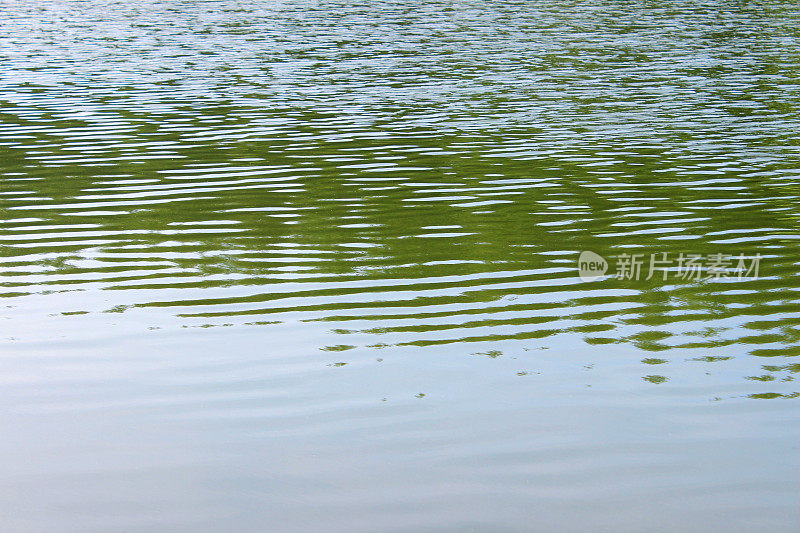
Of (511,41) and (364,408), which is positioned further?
(511,41)

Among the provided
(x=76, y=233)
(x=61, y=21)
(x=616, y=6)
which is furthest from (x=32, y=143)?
(x=616, y=6)

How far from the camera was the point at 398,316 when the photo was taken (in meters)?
10.3

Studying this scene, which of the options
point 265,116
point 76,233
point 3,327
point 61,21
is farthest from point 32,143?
point 61,21

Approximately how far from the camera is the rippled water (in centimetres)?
695

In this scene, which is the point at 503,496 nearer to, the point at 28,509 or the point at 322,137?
the point at 28,509

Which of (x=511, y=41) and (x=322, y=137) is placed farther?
(x=511, y=41)

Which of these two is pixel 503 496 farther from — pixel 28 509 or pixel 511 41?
pixel 511 41

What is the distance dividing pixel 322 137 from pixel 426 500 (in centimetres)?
1432

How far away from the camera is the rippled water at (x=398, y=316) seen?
695cm

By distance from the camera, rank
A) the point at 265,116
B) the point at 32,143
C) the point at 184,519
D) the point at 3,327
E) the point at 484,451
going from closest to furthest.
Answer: the point at 184,519
the point at 484,451
the point at 3,327
the point at 32,143
the point at 265,116

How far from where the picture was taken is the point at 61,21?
46125 millimetres

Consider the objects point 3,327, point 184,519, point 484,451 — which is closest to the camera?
point 184,519

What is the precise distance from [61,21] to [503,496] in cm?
4333

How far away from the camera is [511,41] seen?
35594mm
